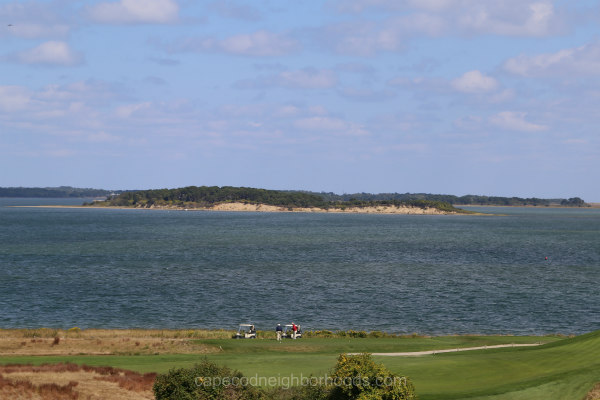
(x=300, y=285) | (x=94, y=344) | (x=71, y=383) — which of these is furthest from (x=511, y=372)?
(x=300, y=285)

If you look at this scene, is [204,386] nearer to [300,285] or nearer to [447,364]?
[447,364]

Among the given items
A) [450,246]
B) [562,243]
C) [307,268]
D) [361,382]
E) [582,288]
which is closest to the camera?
[361,382]

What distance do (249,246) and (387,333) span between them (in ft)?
282

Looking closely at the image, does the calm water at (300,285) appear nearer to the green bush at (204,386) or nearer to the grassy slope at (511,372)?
the grassy slope at (511,372)

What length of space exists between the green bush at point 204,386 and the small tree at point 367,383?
11.3 ft

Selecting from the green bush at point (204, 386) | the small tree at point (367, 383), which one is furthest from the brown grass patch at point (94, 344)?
the small tree at point (367, 383)

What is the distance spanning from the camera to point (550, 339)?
46.3 m

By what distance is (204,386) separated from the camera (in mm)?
23453

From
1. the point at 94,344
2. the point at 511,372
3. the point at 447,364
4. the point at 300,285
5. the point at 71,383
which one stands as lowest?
the point at 300,285

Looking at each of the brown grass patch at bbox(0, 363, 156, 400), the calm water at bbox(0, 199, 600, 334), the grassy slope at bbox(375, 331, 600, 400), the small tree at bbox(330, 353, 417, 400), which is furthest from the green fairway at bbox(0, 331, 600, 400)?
the calm water at bbox(0, 199, 600, 334)

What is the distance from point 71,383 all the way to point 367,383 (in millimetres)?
13364

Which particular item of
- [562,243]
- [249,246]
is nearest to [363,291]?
[249,246]

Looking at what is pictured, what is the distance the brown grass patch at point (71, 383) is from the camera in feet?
83.5

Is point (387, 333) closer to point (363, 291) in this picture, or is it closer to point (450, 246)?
point (363, 291)
